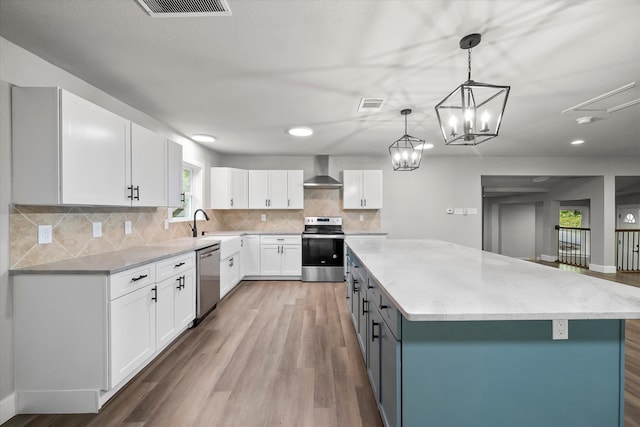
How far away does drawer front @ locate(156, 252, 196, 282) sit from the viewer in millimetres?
2314

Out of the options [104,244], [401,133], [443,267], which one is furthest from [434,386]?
[401,133]

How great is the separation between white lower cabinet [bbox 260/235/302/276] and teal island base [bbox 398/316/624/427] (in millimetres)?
3908

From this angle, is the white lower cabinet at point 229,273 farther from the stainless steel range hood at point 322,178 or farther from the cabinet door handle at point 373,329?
the cabinet door handle at point 373,329

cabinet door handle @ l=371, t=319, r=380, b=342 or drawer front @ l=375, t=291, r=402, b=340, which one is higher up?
drawer front @ l=375, t=291, r=402, b=340

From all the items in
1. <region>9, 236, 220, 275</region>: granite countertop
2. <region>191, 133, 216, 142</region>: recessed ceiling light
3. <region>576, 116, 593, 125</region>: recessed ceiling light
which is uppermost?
<region>191, 133, 216, 142</region>: recessed ceiling light

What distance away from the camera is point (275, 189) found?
527 centimetres

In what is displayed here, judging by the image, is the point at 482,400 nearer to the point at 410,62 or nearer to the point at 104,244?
the point at 410,62

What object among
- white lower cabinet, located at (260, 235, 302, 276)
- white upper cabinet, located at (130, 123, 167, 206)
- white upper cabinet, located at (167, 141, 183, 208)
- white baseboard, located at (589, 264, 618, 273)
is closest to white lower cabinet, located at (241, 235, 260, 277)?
white lower cabinet, located at (260, 235, 302, 276)

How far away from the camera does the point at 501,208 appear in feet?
35.1

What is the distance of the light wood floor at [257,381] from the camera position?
169cm

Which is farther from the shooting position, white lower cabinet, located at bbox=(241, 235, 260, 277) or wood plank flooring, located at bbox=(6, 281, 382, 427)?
white lower cabinet, located at bbox=(241, 235, 260, 277)

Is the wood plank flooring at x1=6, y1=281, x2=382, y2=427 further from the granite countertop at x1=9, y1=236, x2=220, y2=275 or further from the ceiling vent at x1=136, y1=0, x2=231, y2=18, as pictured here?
the ceiling vent at x1=136, y1=0, x2=231, y2=18

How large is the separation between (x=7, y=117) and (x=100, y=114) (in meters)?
0.48

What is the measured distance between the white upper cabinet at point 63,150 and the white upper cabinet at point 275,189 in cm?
303
